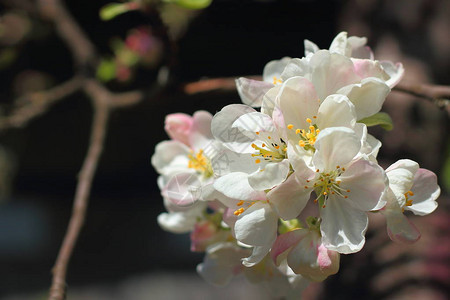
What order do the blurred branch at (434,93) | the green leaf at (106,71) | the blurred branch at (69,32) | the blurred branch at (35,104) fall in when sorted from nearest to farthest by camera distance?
the blurred branch at (434,93) < the blurred branch at (35,104) < the green leaf at (106,71) < the blurred branch at (69,32)

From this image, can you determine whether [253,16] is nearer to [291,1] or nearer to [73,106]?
[291,1]

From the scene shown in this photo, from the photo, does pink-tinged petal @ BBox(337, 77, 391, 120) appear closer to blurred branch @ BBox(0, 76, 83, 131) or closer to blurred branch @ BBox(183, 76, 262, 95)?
blurred branch @ BBox(183, 76, 262, 95)

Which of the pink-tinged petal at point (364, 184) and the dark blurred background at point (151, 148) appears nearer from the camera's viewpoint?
the pink-tinged petal at point (364, 184)

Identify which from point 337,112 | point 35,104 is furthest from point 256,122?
point 35,104

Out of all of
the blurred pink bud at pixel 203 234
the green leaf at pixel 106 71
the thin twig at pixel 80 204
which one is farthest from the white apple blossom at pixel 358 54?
the green leaf at pixel 106 71

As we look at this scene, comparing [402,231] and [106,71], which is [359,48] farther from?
[106,71]

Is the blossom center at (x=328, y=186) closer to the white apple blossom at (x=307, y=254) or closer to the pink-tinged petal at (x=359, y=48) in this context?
the white apple blossom at (x=307, y=254)

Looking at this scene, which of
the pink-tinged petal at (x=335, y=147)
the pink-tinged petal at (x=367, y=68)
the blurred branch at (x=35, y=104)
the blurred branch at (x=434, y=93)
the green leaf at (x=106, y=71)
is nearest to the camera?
the pink-tinged petal at (x=335, y=147)
